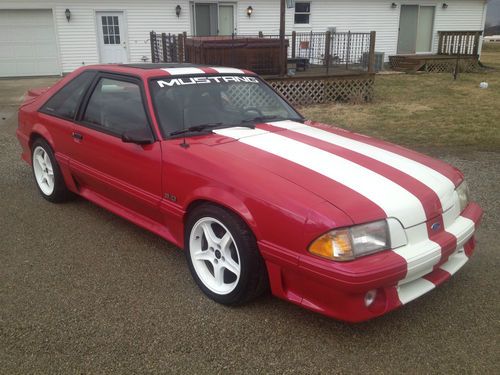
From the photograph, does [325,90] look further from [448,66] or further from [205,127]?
[448,66]

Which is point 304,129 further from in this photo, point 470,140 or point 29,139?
point 470,140

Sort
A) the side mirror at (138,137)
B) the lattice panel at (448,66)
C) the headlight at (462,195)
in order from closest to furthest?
the headlight at (462,195) < the side mirror at (138,137) < the lattice panel at (448,66)

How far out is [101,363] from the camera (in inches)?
98.4

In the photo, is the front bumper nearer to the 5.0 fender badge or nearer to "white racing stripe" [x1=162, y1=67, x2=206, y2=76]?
the 5.0 fender badge

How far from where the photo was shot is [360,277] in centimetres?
236

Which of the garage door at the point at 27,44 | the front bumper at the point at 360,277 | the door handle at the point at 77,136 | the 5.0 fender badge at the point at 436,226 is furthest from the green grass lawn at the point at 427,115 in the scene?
the garage door at the point at 27,44

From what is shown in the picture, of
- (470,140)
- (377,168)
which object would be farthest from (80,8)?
(377,168)

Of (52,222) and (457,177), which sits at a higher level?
(457,177)

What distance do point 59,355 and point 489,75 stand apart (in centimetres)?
1799

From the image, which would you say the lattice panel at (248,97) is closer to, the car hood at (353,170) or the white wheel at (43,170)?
the car hood at (353,170)

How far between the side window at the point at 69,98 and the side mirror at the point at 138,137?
3.69 ft

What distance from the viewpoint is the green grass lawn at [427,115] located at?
7.66m

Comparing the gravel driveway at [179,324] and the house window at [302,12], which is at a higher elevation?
the house window at [302,12]

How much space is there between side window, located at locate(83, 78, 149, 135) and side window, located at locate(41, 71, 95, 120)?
0.69 feet
